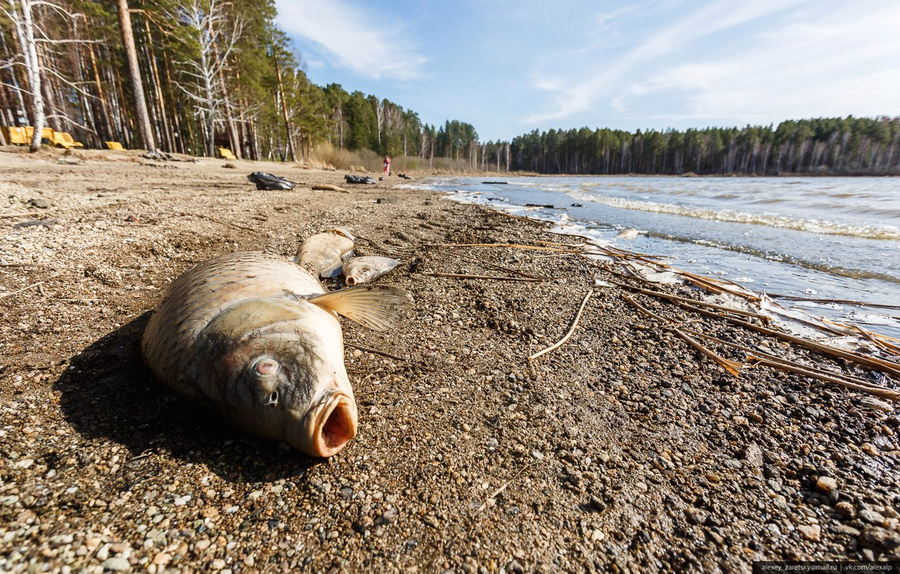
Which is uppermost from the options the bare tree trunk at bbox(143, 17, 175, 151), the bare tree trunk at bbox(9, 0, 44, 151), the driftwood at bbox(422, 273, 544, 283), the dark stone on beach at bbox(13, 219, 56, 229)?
the bare tree trunk at bbox(143, 17, 175, 151)

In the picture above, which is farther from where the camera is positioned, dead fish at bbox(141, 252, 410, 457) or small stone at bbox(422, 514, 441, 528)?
dead fish at bbox(141, 252, 410, 457)

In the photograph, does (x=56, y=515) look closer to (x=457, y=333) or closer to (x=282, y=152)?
(x=457, y=333)

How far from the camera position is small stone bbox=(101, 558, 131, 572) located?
→ 3.92 feet

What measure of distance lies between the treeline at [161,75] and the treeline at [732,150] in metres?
88.5

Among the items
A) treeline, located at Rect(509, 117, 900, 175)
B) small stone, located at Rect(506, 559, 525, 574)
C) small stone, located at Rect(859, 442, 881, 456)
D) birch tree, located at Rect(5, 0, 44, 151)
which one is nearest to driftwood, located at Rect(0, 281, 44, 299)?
small stone, located at Rect(506, 559, 525, 574)

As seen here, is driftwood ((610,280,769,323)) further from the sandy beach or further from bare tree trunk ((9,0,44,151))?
bare tree trunk ((9,0,44,151))

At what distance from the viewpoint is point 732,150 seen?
290ft

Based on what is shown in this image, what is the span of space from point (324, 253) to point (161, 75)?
134 ft

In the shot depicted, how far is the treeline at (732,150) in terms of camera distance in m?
76.7

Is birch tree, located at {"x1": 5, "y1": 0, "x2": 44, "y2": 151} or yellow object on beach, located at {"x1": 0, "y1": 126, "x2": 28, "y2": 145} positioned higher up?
birch tree, located at {"x1": 5, "y1": 0, "x2": 44, "y2": 151}

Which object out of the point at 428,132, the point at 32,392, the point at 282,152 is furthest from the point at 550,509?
the point at 428,132

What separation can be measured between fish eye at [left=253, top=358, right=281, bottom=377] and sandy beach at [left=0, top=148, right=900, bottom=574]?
0.44 meters

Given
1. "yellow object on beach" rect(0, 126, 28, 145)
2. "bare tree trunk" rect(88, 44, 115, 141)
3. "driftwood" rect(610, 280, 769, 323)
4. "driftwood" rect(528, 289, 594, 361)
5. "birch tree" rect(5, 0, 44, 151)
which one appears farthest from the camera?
"bare tree trunk" rect(88, 44, 115, 141)

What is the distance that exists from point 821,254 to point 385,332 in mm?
8602
